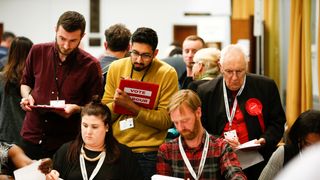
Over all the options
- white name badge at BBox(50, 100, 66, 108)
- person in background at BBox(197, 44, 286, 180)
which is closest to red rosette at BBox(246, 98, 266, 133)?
person in background at BBox(197, 44, 286, 180)

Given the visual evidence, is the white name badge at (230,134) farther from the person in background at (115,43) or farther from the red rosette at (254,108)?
the person in background at (115,43)

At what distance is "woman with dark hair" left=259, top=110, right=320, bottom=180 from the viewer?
2.48 metres

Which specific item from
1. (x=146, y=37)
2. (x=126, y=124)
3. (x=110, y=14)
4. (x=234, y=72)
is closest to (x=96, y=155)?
(x=126, y=124)

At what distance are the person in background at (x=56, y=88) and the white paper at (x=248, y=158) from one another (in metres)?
0.98

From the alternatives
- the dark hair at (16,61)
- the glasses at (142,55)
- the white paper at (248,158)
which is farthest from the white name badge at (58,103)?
the white paper at (248,158)

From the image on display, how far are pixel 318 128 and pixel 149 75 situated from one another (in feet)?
3.42

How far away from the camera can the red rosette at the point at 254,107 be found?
3021 millimetres

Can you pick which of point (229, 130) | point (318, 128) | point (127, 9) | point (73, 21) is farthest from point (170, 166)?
point (127, 9)

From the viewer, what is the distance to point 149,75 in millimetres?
2959

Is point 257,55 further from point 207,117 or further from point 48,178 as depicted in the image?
point 48,178

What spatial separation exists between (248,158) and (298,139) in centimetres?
47

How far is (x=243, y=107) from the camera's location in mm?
3023

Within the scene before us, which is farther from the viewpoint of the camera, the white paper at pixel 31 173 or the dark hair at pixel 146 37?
the dark hair at pixel 146 37

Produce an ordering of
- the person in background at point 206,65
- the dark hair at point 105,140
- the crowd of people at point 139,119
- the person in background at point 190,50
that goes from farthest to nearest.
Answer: the person in background at point 190,50, the person in background at point 206,65, the dark hair at point 105,140, the crowd of people at point 139,119
